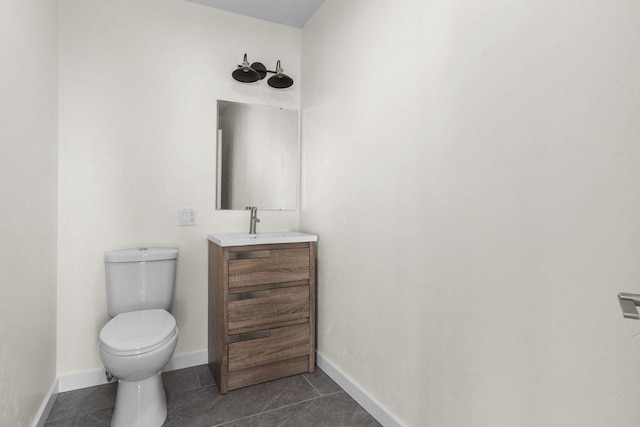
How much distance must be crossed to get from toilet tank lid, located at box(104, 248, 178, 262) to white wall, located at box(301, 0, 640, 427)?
1.13 m

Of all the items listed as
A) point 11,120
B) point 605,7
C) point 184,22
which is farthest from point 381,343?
point 184,22

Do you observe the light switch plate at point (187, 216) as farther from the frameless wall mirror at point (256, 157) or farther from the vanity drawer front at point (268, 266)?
the vanity drawer front at point (268, 266)

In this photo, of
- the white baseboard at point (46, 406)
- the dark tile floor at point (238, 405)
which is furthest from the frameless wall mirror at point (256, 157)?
the white baseboard at point (46, 406)

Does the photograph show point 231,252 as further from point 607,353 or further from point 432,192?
point 607,353

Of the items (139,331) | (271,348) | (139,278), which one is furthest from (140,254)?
(271,348)

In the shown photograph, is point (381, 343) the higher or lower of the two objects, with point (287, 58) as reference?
lower

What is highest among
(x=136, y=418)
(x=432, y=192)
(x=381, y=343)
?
(x=432, y=192)

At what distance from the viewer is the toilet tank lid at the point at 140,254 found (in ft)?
6.59

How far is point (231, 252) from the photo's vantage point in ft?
6.75

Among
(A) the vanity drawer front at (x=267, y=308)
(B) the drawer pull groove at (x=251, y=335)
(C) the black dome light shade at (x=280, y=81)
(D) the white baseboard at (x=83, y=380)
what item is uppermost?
(C) the black dome light shade at (x=280, y=81)

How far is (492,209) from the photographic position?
1204 millimetres

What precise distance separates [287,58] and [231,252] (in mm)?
1602

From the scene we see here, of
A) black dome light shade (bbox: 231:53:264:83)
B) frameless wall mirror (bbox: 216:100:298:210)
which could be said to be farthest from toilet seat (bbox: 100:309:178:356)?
black dome light shade (bbox: 231:53:264:83)

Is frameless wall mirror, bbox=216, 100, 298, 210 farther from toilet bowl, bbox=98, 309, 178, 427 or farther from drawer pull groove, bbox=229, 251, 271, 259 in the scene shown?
toilet bowl, bbox=98, 309, 178, 427
